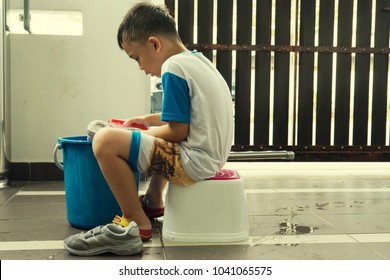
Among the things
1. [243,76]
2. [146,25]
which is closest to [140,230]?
[146,25]

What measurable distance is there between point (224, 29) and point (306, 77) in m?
0.63

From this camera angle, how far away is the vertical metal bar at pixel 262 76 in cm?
300

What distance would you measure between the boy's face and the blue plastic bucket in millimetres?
309

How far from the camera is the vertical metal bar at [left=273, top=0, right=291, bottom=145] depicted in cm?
302

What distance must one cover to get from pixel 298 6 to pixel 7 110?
1.86m

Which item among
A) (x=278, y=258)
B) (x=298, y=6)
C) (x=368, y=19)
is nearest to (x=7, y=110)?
(x=278, y=258)

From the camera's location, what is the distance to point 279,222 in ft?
5.58

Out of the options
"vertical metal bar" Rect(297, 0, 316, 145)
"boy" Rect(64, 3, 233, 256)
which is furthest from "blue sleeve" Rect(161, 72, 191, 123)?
"vertical metal bar" Rect(297, 0, 316, 145)

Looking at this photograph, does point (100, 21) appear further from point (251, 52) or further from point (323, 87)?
point (323, 87)

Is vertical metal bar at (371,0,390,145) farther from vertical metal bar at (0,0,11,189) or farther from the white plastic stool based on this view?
vertical metal bar at (0,0,11,189)

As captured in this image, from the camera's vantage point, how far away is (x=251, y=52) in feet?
9.90

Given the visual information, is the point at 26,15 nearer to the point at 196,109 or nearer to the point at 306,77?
the point at 196,109

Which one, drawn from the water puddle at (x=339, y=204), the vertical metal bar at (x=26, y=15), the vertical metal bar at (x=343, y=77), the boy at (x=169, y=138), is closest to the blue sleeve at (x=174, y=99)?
the boy at (x=169, y=138)

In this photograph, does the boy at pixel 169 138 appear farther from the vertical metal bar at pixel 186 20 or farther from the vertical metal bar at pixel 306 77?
the vertical metal bar at pixel 306 77
